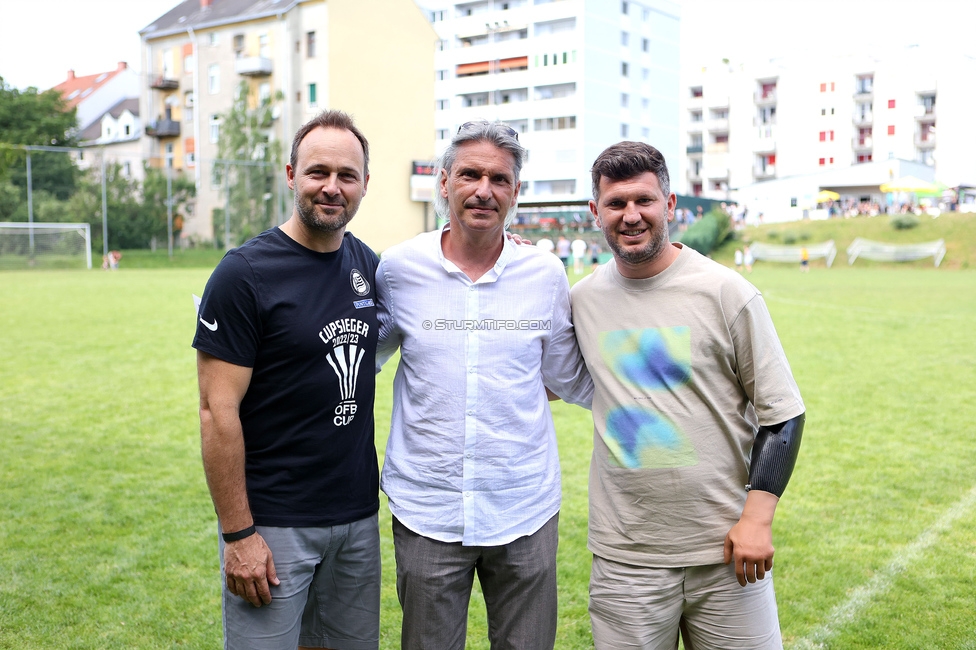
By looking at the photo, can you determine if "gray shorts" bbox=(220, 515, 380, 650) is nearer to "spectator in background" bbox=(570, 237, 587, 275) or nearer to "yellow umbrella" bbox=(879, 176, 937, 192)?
"spectator in background" bbox=(570, 237, 587, 275)

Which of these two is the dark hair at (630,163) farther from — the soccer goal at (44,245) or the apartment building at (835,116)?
the apartment building at (835,116)

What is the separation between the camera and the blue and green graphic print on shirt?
117 inches

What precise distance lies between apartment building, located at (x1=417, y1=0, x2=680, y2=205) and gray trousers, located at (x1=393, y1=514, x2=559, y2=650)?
203 ft

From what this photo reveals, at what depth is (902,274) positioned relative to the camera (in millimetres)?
37531

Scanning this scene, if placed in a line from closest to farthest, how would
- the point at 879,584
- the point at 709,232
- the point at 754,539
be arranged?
1. the point at 754,539
2. the point at 879,584
3. the point at 709,232

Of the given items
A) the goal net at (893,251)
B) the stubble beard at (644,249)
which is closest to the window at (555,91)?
the goal net at (893,251)

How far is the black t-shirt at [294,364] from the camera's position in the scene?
284 cm

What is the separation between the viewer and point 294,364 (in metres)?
2.94

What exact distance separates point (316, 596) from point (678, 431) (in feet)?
4.81

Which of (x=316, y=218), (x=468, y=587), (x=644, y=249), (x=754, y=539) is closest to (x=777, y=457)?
(x=754, y=539)

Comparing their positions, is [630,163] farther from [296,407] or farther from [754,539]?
[296,407]

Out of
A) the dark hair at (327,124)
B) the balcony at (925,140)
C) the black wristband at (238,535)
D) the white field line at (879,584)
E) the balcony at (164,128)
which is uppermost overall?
the balcony at (925,140)

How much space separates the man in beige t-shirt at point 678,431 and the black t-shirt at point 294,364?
36.3 inches

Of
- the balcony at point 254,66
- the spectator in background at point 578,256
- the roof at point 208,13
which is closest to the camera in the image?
the spectator in background at point 578,256
